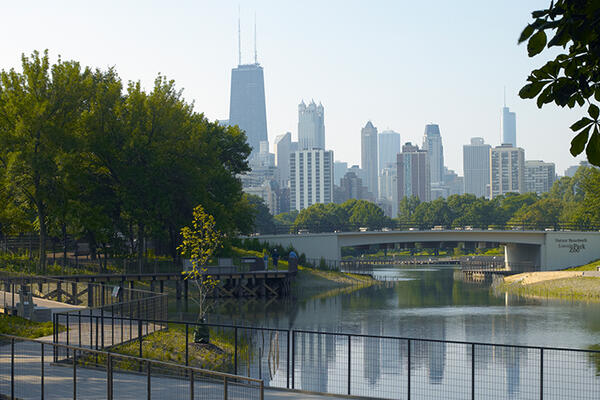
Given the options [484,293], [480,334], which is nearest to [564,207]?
[484,293]

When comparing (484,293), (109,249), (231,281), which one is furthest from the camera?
(484,293)

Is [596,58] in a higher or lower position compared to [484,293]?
higher

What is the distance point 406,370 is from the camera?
3178 centimetres

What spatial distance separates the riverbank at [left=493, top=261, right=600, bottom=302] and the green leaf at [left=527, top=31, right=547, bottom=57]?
65495 mm

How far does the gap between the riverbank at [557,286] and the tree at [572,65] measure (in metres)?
64.9

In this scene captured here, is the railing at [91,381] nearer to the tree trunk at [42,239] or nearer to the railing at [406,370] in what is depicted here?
the railing at [406,370]

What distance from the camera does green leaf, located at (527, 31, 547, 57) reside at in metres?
7.82

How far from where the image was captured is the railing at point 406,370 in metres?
27.1

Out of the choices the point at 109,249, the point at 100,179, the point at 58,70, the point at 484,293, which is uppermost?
the point at 58,70

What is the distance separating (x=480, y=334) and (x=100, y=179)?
33171 millimetres

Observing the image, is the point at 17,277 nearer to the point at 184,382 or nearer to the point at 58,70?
the point at 58,70

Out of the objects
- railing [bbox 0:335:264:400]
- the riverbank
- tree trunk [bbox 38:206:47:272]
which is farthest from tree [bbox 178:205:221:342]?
the riverbank

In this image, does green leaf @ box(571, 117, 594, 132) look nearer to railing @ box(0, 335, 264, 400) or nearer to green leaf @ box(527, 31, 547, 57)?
green leaf @ box(527, 31, 547, 57)

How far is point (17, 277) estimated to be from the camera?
4603 cm
